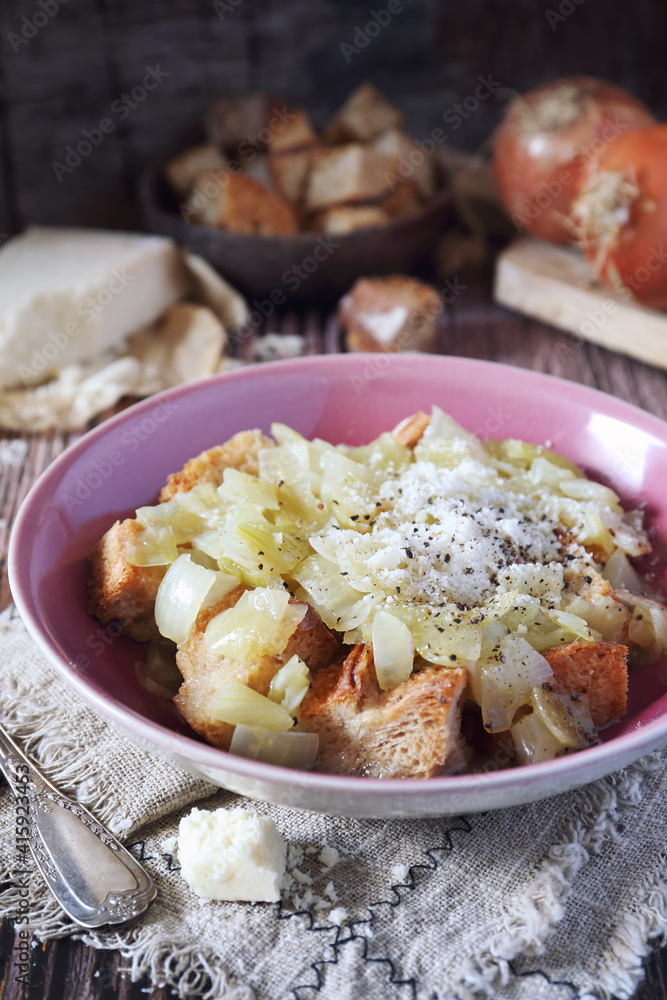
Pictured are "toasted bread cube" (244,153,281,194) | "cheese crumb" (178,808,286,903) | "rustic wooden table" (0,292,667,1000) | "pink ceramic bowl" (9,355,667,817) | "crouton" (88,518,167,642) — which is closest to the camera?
"pink ceramic bowl" (9,355,667,817)

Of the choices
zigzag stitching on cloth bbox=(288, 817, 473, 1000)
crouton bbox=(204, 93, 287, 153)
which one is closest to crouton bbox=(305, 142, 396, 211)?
crouton bbox=(204, 93, 287, 153)

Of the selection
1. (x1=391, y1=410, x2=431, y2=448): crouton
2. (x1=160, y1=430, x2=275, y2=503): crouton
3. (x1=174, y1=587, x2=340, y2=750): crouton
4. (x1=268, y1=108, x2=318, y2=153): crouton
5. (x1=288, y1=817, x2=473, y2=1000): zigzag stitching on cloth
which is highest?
(x1=268, y1=108, x2=318, y2=153): crouton

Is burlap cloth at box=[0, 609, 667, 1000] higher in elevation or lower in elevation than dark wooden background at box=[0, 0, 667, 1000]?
lower

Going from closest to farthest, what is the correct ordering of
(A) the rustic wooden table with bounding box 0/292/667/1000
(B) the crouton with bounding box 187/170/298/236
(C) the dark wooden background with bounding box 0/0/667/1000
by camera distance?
1. (A) the rustic wooden table with bounding box 0/292/667/1000
2. (B) the crouton with bounding box 187/170/298/236
3. (C) the dark wooden background with bounding box 0/0/667/1000

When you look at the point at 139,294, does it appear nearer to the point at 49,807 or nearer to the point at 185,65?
the point at 185,65

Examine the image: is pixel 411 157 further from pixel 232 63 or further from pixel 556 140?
pixel 232 63

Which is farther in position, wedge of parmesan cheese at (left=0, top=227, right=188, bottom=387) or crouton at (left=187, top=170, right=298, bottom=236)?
crouton at (left=187, top=170, right=298, bottom=236)

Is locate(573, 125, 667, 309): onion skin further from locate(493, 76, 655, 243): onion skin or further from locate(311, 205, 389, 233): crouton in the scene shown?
locate(311, 205, 389, 233): crouton

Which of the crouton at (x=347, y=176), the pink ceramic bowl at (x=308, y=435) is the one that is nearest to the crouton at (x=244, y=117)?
the crouton at (x=347, y=176)
